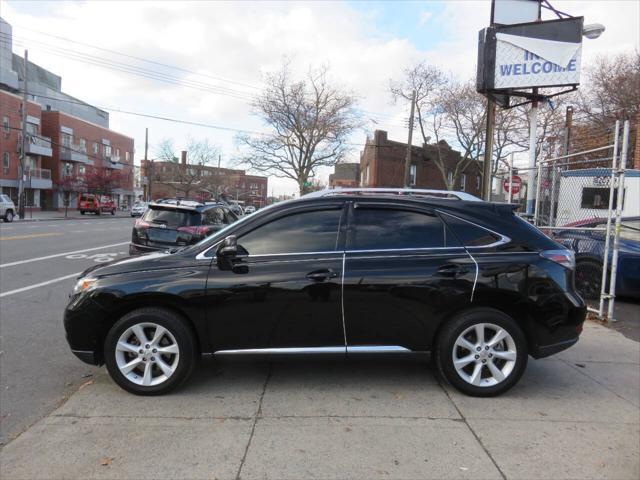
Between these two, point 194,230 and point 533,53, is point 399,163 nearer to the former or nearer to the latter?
point 533,53

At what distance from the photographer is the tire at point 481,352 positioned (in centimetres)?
388

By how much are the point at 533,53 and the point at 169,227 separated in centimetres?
910

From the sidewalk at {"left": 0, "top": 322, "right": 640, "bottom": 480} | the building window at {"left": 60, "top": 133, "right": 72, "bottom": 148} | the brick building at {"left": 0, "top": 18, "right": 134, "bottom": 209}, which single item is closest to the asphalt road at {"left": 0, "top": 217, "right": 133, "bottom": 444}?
the sidewalk at {"left": 0, "top": 322, "right": 640, "bottom": 480}

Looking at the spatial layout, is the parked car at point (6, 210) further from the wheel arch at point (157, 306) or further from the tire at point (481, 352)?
the tire at point (481, 352)

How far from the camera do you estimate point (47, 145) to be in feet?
164

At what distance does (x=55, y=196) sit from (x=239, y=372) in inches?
2193

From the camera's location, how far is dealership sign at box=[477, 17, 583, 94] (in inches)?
437

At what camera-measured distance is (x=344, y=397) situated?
3.89 meters

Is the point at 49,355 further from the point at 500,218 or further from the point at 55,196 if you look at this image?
the point at 55,196

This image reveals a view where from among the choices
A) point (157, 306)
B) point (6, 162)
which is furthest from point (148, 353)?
point (6, 162)

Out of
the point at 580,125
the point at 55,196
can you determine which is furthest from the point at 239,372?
the point at 55,196

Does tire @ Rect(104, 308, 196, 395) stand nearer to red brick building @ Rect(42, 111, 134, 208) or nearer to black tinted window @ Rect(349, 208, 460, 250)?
black tinted window @ Rect(349, 208, 460, 250)

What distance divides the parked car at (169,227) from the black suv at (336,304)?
4.94m

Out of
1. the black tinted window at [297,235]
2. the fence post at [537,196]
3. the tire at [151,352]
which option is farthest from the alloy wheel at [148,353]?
the fence post at [537,196]
